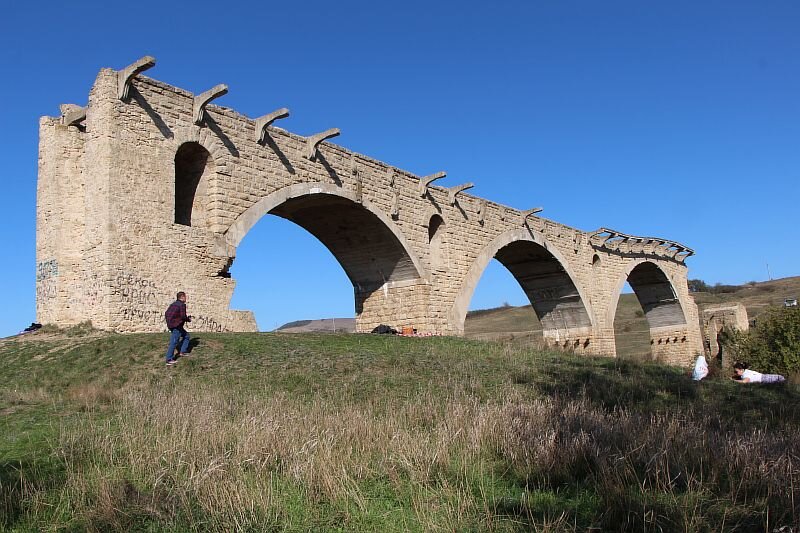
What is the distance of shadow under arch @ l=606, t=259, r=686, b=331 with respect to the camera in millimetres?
31234

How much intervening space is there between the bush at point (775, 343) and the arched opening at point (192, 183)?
13225 mm

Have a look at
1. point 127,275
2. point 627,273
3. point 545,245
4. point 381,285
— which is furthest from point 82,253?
point 627,273

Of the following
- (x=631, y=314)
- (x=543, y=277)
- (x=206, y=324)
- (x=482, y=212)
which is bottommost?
(x=206, y=324)

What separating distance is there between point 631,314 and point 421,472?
2061 inches

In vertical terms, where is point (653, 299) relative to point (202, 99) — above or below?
below

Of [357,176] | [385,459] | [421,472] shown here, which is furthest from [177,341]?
[357,176]

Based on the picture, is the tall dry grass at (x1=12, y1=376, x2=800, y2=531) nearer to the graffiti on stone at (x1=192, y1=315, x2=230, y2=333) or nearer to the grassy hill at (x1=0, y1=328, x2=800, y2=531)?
the grassy hill at (x1=0, y1=328, x2=800, y2=531)

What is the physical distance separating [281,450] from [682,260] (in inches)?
1252

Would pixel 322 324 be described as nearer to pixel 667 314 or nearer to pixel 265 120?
pixel 667 314

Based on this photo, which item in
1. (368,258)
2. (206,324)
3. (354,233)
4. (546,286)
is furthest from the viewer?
(546,286)

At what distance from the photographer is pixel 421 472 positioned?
427 cm

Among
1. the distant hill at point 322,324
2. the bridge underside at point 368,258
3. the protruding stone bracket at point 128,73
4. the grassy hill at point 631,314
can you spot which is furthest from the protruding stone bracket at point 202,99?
the grassy hill at point 631,314

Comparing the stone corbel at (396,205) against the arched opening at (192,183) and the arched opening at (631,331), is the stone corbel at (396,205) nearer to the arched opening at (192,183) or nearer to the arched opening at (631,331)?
the arched opening at (192,183)

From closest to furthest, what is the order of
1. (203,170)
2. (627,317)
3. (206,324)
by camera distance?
1. (206,324)
2. (203,170)
3. (627,317)
